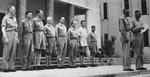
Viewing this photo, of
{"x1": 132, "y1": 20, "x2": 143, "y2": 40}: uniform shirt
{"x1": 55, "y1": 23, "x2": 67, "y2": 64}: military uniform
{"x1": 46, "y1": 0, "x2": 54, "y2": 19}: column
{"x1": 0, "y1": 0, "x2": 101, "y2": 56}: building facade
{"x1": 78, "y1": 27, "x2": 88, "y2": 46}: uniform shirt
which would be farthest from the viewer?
{"x1": 46, "y1": 0, "x2": 54, "y2": 19}: column

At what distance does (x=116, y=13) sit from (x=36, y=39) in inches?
857

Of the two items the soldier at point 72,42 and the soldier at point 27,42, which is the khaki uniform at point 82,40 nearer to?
the soldier at point 72,42

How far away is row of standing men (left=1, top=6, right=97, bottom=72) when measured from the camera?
7.51 m

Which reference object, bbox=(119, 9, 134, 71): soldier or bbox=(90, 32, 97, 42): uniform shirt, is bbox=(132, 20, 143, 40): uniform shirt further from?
bbox=(90, 32, 97, 42): uniform shirt

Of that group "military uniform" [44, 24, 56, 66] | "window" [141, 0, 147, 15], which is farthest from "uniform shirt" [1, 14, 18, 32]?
"window" [141, 0, 147, 15]

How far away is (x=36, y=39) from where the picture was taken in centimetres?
874

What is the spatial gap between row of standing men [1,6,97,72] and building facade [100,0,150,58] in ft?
55.9

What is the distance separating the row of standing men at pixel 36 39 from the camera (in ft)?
24.6

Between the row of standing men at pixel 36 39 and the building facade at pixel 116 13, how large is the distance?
17051mm

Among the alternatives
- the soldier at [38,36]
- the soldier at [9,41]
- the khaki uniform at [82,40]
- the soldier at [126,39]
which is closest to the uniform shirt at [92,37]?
the khaki uniform at [82,40]

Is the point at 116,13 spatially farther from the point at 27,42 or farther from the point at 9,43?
the point at 9,43

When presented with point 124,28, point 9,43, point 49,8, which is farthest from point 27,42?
point 49,8

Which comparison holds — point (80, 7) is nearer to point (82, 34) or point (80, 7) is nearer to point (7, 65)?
point (82, 34)

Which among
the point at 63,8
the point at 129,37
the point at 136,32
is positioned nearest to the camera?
the point at 129,37
